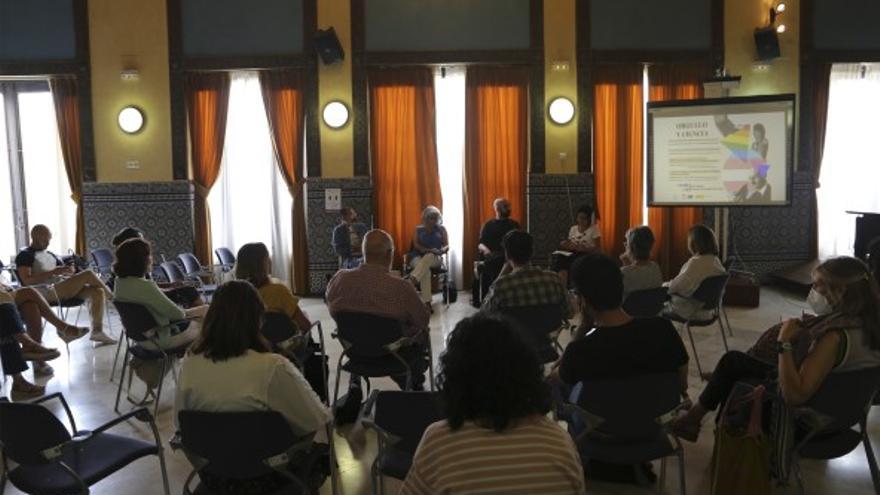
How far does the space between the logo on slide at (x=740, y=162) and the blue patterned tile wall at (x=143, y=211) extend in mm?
6037

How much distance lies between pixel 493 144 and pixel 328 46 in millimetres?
2190

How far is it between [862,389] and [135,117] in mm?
8095

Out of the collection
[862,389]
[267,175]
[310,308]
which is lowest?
[310,308]

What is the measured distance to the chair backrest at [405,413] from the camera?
8.29 ft

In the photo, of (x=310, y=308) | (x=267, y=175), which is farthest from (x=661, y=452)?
(x=267, y=175)

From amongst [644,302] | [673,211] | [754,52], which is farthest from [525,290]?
[754,52]

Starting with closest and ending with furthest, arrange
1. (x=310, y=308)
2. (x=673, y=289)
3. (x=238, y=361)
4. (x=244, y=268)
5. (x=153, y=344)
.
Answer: (x=238, y=361) < (x=244, y=268) < (x=153, y=344) < (x=673, y=289) < (x=310, y=308)

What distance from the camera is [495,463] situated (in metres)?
1.68

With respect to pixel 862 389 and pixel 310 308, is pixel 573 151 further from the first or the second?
pixel 862 389

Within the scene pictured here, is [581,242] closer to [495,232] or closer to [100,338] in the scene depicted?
[495,232]

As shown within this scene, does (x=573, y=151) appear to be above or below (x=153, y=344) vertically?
above

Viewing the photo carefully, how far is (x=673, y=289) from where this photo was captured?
5.21 metres

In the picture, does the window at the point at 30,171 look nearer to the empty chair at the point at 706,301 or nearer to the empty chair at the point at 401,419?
the empty chair at the point at 706,301

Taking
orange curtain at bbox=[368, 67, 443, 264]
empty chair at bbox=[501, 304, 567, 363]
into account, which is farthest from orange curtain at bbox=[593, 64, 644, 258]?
empty chair at bbox=[501, 304, 567, 363]
